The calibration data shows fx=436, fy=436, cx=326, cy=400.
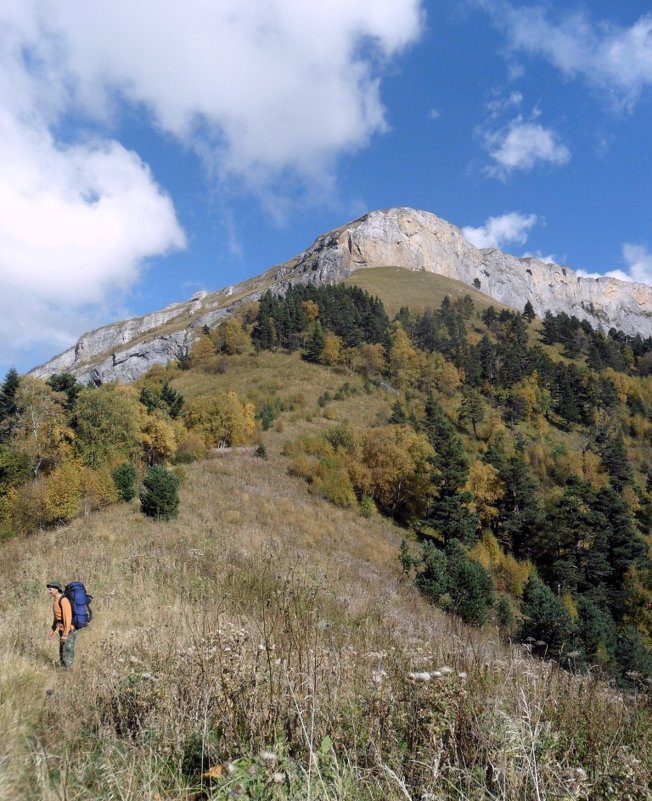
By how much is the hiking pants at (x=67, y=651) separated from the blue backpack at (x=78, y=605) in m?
0.13

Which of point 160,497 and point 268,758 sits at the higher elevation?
point 160,497

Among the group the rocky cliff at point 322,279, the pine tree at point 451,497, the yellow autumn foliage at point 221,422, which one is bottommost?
the pine tree at point 451,497

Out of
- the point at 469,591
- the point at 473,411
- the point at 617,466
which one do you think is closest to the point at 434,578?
the point at 469,591

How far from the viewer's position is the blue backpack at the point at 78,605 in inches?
222

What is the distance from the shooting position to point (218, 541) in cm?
1385

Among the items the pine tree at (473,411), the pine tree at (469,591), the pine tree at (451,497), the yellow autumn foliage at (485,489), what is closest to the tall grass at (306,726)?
the pine tree at (469,591)

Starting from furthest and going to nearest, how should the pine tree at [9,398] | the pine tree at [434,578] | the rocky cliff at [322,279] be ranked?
the rocky cliff at [322,279] → the pine tree at [9,398] → the pine tree at [434,578]

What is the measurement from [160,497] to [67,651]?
46.4ft

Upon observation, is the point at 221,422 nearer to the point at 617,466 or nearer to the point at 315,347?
the point at 315,347

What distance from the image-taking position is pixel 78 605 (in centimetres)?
571

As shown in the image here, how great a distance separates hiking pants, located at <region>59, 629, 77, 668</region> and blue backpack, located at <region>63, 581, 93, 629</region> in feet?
0.43

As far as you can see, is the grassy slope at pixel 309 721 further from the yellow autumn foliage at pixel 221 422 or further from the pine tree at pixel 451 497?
the yellow autumn foliage at pixel 221 422

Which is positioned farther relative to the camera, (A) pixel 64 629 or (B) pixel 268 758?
(A) pixel 64 629

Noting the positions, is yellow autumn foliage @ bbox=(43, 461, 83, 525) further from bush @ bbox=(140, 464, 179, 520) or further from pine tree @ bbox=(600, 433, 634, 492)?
pine tree @ bbox=(600, 433, 634, 492)
